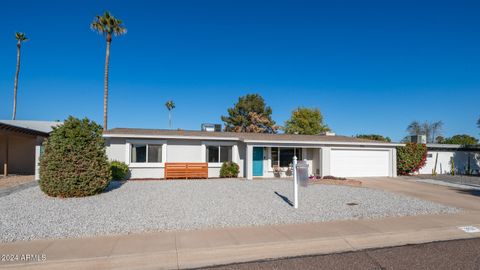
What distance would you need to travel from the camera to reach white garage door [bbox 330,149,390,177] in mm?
18406

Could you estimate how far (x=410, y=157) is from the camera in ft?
67.5

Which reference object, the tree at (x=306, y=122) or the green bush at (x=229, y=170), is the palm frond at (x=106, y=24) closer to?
the green bush at (x=229, y=170)

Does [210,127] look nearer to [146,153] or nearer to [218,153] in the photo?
[218,153]

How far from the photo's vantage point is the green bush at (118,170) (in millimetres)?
14750

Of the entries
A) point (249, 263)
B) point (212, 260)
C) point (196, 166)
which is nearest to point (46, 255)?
point (212, 260)

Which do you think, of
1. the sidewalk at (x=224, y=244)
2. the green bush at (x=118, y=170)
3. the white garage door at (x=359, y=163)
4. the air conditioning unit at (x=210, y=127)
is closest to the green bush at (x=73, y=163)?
the green bush at (x=118, y=170)

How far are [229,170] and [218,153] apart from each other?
1352 mm

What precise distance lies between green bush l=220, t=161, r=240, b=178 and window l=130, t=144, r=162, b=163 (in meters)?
3.77

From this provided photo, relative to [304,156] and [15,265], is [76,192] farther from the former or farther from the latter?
[304,156]

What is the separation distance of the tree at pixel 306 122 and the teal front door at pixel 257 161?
27.7m

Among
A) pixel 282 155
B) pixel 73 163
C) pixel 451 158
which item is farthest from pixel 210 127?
pixel 451 158

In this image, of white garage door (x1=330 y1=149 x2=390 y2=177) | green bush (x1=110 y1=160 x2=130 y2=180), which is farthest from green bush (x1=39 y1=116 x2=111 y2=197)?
white garage door (x1=330 y1=149 x2=390 y2=177)

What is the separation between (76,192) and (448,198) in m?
14.2

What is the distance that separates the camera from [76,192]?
9797 millimetres
